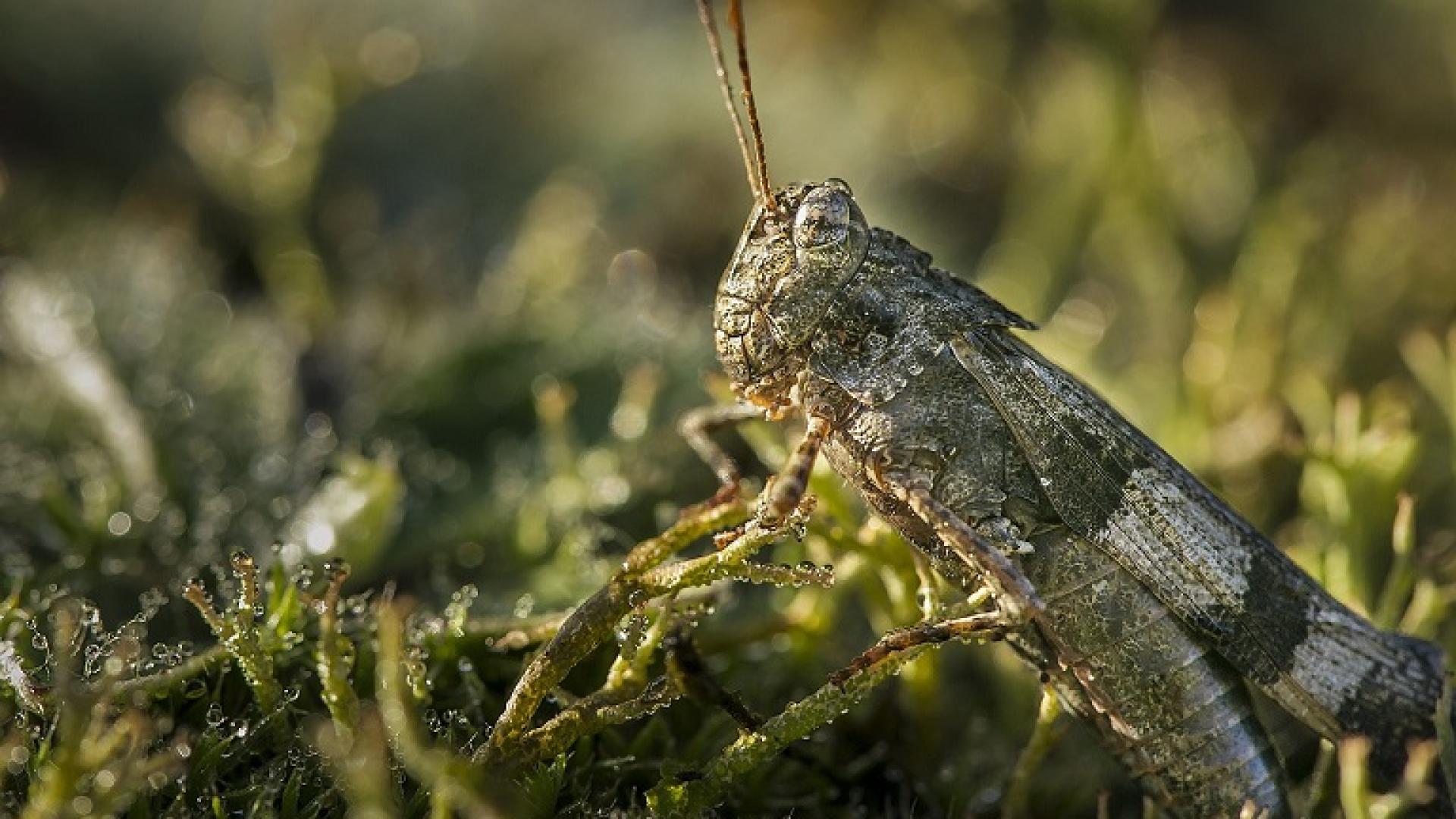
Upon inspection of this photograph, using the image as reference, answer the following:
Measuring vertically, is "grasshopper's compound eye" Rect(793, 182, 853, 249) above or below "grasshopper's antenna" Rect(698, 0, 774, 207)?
below

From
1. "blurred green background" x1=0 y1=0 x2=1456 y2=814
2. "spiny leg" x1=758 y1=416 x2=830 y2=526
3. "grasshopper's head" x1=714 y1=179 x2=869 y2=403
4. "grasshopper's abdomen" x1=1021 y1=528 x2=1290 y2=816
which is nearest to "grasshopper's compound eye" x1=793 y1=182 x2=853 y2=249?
"grasshopper's head" x1=714 y1=179 x2=869 y2=403

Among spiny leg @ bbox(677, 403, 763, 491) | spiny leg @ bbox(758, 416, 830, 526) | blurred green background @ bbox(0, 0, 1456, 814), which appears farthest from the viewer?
blurred green background @ bbox(0, 0, 1456, 814)

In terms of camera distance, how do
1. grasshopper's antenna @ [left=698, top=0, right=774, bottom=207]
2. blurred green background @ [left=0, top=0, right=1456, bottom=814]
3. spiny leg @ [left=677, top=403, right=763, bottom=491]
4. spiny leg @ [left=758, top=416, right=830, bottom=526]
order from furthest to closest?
blurred green background @ [left=0, top=0, right=1456, bottom=814] → spiny leg @ [left=677, top=403, right=763, bottom=491] → grasshopper's antenna @ [left=698, top=0, right=774, bottom=207] → spiny leg @ [left=758, top=416, right=830, bottom=526]

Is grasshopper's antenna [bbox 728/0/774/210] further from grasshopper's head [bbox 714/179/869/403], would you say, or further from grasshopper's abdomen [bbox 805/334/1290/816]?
grasshopper's abdomen [bbox 805/334/1290/816]

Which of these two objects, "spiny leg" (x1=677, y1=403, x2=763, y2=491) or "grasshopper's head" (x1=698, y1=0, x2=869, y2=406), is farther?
"spiny leg" (x1=677, y1=403, x2=763, y2=491)

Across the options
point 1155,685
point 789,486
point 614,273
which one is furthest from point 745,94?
point 614,273

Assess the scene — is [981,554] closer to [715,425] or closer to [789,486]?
[789,486]

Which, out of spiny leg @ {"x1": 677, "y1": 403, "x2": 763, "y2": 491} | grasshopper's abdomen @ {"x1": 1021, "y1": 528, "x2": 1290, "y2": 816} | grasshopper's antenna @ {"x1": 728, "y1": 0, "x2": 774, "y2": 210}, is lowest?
grasshopper's abdomen @ {"x1": 1021, "y1": 528, "x2": 1290, "y2": 816}
